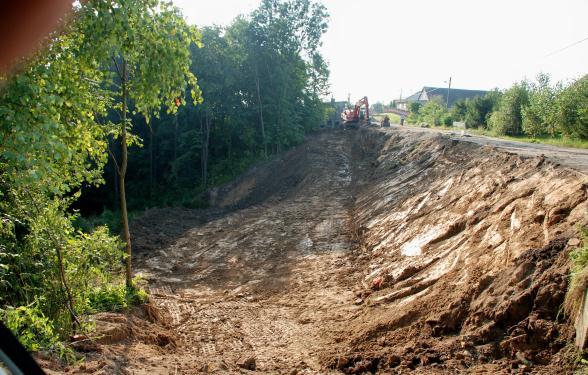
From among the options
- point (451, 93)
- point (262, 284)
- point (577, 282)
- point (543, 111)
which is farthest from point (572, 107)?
point (451, 93)

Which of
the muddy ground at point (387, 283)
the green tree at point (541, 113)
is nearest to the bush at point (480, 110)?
the green tree at point (541, 113)

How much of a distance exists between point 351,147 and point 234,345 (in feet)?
68.0

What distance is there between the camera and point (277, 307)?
8469 mm

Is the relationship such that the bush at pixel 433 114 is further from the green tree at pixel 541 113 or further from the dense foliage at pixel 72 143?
the dense foliage at pixel 72 143

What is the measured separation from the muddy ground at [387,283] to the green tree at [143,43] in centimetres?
335

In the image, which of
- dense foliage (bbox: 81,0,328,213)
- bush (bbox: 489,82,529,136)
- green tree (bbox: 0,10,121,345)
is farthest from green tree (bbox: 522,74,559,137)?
green tree (bbox: 0,10,121,345)

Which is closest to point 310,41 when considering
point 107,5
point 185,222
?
point 185,222

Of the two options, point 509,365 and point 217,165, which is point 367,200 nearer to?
point 509,365

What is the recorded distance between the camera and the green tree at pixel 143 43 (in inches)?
197

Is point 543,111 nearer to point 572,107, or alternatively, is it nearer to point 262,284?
point 572,107

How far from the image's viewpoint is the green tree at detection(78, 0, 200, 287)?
197 inches

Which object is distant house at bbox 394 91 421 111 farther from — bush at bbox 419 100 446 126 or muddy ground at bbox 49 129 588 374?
muddy ground at bbox 49 129 588 374

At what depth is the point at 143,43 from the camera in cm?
561

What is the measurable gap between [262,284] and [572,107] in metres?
14.6
